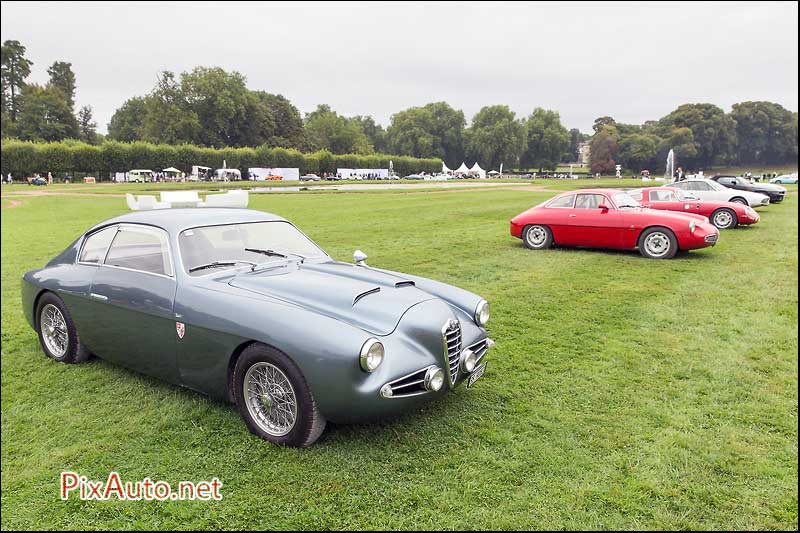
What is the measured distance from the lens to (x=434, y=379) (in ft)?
11.7

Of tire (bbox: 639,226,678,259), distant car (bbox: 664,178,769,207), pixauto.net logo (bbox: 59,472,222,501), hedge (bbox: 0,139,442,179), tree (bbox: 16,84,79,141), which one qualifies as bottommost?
pixauto.net logo (bbox: 59,472,222,501)

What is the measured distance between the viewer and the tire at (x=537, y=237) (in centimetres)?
1252

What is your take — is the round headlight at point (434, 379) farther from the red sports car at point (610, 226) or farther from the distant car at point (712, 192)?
the distant car at point (712, 192)

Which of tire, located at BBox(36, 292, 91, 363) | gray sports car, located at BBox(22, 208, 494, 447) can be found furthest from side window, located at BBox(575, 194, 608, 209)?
tire, located at BBox(36, 292, 91, 363)

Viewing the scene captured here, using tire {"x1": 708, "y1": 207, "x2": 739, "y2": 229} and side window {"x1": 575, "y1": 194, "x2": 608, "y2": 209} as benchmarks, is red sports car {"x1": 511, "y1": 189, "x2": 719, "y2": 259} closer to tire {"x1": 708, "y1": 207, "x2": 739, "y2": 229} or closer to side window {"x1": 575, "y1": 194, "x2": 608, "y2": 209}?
side window {"x1": 575, "y1": 194, "x2": 608, "y2": 209}

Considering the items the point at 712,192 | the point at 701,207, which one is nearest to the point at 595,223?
the point at 701,207

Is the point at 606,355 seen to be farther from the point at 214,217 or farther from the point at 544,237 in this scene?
the point at 544,237

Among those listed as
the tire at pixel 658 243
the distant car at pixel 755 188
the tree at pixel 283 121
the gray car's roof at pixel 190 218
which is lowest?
the tire at pixel 658 243

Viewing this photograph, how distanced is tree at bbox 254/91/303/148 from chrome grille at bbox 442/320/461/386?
208 feet

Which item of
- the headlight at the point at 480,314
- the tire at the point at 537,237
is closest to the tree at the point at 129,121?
the tire at the point at 537,237

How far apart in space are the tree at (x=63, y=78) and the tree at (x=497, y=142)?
118 meters

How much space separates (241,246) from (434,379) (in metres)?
2.15

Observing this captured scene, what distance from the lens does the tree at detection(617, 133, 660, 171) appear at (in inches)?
4269

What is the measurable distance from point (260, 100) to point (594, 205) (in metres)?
71.6
